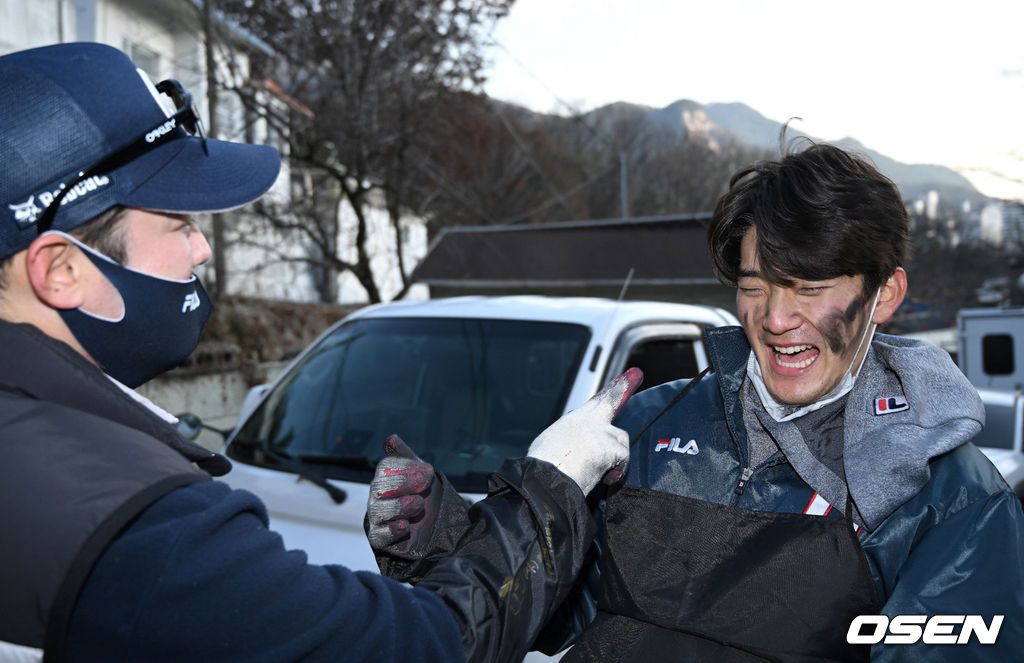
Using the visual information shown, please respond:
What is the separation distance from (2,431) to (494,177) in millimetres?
30253

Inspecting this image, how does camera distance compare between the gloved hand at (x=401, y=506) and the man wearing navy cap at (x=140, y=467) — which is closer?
the man wearing navy cap at (x=140, y=467)

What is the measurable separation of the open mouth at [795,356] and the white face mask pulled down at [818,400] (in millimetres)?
61

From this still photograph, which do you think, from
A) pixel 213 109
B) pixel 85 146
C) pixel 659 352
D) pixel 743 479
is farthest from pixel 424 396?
pixel 213 109

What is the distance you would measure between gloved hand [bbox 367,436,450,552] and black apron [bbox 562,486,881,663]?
416 millimetres

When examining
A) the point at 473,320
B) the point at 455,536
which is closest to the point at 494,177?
the point at 473,320

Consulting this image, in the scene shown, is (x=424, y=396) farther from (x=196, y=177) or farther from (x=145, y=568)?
(x=145, y=568)

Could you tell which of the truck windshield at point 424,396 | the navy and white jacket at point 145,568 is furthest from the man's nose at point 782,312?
the truck windshield at point 424,396

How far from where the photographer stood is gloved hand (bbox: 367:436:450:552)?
1.71 m

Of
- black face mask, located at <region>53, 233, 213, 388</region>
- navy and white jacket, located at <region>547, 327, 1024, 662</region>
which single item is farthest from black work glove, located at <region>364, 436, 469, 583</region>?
black face mask, located at <region>53, 233, 213, 388</region>

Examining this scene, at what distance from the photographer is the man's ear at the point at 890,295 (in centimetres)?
197

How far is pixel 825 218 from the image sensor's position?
1810 millimetres

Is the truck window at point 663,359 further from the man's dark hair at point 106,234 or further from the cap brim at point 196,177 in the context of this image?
the man's dark hair at point 106,234

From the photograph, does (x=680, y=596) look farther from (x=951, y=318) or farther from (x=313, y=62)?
(x=951, y=318)

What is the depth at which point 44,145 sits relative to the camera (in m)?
1.32
